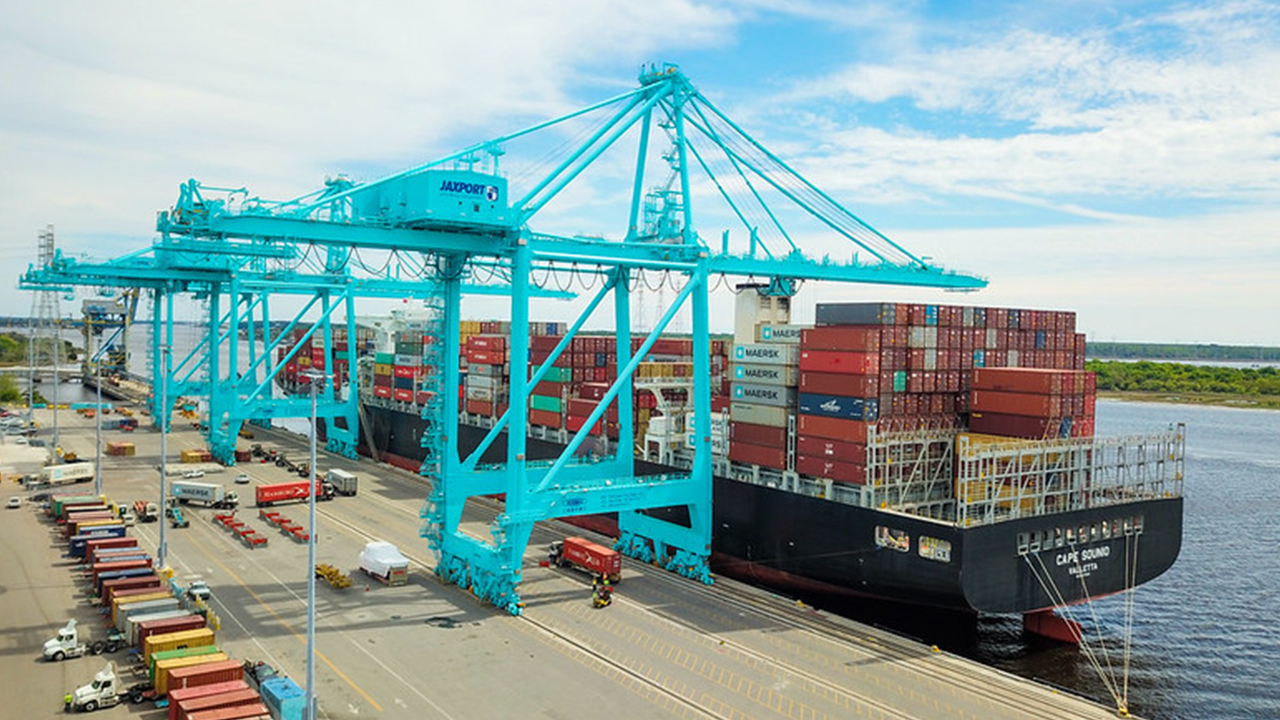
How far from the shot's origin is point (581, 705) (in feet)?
82.3

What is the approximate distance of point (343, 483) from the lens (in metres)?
56.9

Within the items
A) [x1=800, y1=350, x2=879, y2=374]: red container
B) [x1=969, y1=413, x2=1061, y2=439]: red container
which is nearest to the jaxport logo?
[x1=800, y1=350, x2=879, y2=374]: red container

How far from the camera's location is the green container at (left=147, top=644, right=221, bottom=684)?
83.1 ft

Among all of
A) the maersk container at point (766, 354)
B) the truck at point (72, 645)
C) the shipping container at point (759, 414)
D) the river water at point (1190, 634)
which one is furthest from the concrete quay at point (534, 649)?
the maersk container at point (766, 354)

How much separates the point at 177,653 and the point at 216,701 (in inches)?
155

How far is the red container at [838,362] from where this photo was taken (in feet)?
120

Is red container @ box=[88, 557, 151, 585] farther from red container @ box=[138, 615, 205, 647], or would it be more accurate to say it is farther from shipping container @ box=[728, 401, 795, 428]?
shipping container @ box=[728, 401, 795, 428]

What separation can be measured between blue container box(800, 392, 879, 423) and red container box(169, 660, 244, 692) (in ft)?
78.0

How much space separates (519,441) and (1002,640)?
20.4 meters

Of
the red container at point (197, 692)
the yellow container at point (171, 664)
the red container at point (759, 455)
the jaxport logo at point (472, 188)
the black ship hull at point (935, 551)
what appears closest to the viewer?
the red container at point (197, 692)

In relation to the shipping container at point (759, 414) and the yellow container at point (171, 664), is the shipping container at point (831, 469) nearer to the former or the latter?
the shipping container at point (759, 414)

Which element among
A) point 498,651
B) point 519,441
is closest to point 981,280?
point 519,441

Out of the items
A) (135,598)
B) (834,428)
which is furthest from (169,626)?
(834,428)

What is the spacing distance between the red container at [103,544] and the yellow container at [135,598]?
8301 mm
